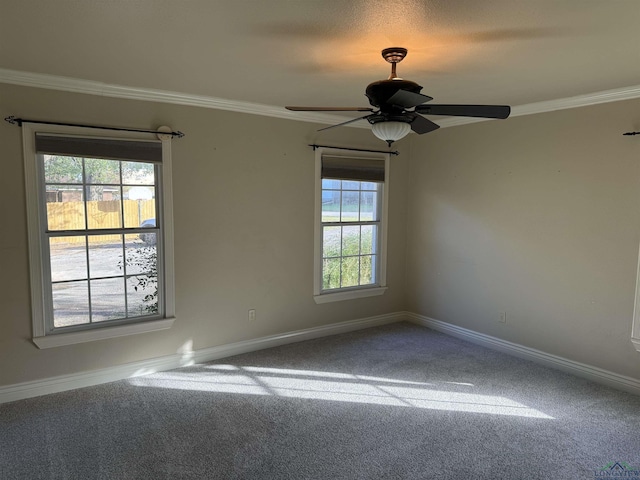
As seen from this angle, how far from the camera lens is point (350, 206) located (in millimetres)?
4891

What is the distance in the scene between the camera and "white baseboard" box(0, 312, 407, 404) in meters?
3.26

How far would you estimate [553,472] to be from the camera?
8.00 feet

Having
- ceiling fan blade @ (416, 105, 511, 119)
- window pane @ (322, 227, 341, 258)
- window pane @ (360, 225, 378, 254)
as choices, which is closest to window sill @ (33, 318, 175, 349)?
window pane @ (322, 227, 341, 258)

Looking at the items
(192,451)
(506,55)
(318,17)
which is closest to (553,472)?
(192,451)

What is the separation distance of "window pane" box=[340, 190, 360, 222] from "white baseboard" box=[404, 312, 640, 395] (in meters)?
1.50

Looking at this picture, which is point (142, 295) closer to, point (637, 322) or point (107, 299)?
point (107, 299)

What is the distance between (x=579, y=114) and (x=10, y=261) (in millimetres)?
4675

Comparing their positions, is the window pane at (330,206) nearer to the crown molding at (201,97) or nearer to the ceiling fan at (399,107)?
the crown molding at (201,97)

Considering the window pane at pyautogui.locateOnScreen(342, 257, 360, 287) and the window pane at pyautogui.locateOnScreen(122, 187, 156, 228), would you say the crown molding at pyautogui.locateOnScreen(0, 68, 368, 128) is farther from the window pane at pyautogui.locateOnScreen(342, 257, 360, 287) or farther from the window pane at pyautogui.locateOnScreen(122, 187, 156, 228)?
the window pane at pyautogui.locateOnScreen(342, 257, 360, 287)

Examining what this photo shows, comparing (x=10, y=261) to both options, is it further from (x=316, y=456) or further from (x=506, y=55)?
(x=506, y=55)

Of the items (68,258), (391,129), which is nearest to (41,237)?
(68,258)

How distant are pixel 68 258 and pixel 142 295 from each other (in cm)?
66

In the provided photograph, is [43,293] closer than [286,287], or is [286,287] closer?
[43,293]

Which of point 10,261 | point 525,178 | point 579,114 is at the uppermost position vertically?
point 579,114
